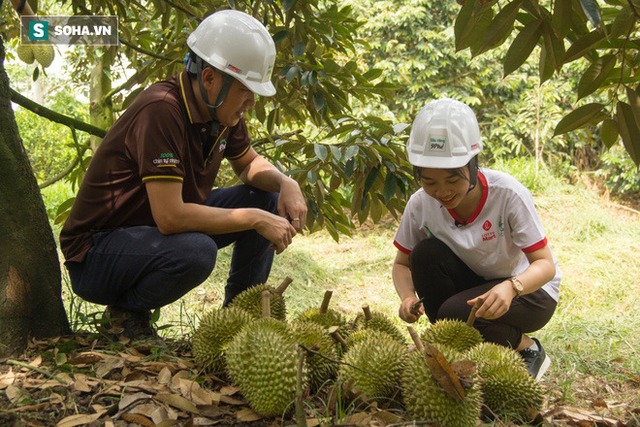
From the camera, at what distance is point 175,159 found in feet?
6.93

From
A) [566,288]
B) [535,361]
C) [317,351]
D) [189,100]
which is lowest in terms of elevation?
[566,288]

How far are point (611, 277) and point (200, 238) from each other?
171 inches

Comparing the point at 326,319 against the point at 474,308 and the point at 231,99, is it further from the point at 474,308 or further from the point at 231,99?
the point at 231,99

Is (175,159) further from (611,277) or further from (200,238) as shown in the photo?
(611,277)

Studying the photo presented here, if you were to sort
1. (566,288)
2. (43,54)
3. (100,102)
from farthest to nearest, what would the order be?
(566,288) → (100,102) → (43,54)

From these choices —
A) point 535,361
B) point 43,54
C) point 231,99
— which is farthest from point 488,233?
point 43,54

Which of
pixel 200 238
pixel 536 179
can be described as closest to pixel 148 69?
pixel 200 238

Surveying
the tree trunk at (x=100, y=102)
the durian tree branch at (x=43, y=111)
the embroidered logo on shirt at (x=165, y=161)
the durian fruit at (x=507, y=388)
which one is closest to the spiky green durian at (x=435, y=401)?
the durian fruit at (x=507, y=388)

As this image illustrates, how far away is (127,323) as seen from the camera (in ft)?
7.65

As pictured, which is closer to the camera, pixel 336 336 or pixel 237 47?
pixel 336 336

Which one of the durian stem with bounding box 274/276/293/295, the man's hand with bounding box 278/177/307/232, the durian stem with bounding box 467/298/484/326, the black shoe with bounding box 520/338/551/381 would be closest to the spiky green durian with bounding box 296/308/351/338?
the durian stem with bounding box 274/276/293/295

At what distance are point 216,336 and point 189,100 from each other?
0.83m

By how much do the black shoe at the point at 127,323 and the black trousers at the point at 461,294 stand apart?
40.5 inches

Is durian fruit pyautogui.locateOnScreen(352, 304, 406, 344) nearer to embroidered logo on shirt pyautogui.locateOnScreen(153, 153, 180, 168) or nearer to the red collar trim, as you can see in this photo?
the red collar trim
